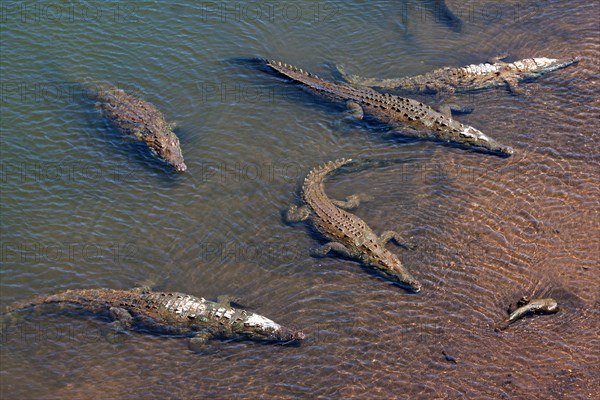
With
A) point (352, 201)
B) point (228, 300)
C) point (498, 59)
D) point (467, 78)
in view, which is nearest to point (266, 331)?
point (228, 300)

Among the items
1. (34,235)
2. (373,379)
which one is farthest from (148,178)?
(373,379)

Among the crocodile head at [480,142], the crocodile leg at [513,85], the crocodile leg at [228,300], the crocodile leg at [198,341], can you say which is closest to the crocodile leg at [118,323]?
the crocodile leg at [198,341]

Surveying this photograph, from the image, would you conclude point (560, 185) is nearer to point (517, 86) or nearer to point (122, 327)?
point (517, 86)

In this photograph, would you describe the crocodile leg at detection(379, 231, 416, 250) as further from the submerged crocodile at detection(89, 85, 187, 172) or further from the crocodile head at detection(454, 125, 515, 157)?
the submerged crocodile at detection(89, 85, 187, 172)

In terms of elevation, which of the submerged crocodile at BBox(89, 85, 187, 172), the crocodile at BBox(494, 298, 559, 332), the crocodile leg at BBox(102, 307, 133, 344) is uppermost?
the submerged crocodile at BBox(89, 85, 187, 172)

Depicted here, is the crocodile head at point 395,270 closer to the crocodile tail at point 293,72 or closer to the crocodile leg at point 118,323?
the crocodile leg at point 118,323

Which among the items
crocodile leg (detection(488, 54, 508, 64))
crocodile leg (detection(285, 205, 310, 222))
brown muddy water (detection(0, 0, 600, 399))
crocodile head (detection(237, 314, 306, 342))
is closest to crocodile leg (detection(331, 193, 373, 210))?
brown muddy water (detection(0, 0, 600, 399))

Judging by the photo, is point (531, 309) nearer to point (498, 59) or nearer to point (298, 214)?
point (298, 214)
